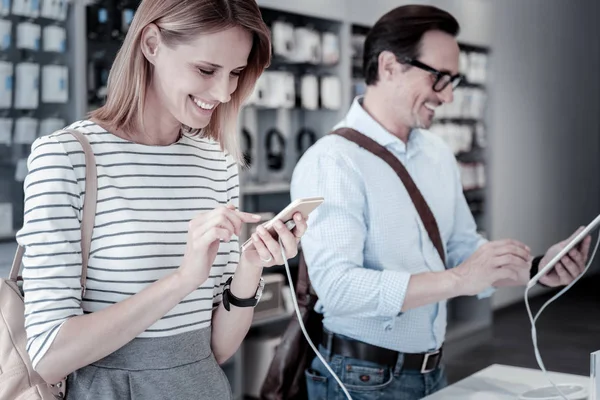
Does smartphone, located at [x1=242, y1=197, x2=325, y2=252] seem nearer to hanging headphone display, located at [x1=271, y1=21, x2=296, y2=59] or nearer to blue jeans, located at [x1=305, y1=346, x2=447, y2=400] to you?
blue jeans, located at [x1=305, y1=346, x2=447, y2=400]

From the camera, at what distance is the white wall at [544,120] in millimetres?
7879

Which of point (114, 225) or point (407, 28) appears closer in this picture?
point (114, 225)

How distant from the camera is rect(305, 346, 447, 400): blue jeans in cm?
204

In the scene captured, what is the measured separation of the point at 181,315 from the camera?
1.49 m

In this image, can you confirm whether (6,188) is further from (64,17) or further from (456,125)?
(456,125)

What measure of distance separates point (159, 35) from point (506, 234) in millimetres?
6923

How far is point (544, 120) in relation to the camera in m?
8.66

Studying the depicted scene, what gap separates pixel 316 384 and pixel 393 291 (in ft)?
1.27

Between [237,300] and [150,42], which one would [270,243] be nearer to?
[237,300]

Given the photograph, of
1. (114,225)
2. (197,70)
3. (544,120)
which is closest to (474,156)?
(544,120)

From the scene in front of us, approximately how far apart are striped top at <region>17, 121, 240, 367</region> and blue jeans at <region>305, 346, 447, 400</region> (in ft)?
1.85

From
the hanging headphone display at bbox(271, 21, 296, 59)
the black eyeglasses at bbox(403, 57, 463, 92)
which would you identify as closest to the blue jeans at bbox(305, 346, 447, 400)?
→ the black eyeglasses at bbox(403, 57, 463, 92)

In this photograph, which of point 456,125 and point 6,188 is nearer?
point 6,188

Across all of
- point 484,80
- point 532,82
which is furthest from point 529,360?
point 532,82
